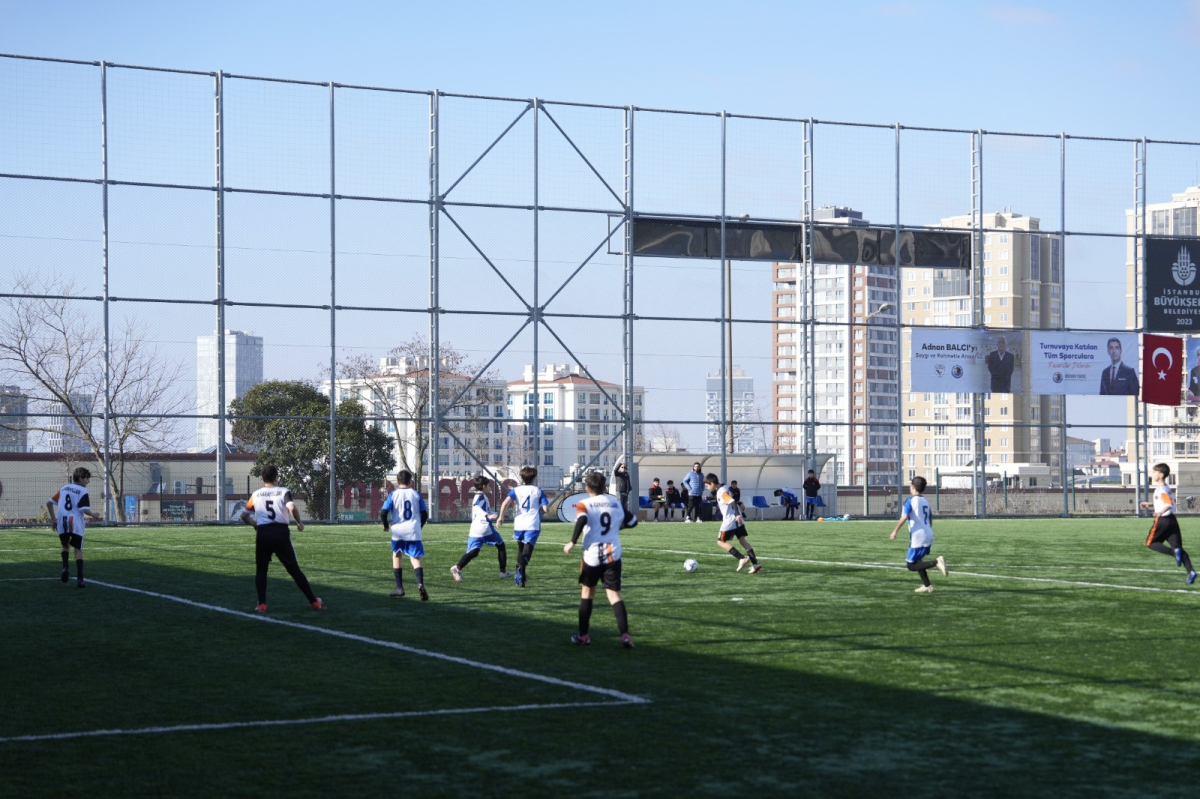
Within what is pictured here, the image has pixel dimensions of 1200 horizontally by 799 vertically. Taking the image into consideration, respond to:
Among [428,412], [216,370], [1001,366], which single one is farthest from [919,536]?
[428,412]

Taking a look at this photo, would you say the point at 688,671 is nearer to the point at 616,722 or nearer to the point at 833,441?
the point at 616,722

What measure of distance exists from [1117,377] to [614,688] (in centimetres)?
3872

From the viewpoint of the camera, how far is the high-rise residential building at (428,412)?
4041cm

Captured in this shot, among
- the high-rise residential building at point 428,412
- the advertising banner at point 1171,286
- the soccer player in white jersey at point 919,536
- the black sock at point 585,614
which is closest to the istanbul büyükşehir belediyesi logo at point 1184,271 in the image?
the advertising banner at point 1171,286

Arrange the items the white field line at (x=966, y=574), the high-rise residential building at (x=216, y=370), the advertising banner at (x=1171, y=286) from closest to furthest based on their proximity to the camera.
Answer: the white field line at (x=966, y=574), the high-rise residential building at (x=216, y=370), the advertising banner at (x=1171, y=286)

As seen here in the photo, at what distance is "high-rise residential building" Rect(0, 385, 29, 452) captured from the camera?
37.8 meters

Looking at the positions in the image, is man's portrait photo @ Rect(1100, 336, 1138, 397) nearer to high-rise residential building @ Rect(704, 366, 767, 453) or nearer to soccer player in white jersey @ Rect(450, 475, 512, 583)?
high-rise residential building @ Rect(704, 366, 767, 453)

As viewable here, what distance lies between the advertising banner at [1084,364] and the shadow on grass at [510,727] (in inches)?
1330

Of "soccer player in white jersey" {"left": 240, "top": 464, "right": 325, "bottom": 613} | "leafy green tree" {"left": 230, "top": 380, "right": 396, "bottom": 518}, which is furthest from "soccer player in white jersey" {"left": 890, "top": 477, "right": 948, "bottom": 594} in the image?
"leafy green tree" {"left": 230, "top": 380, "right": 396, "bottom": 518}

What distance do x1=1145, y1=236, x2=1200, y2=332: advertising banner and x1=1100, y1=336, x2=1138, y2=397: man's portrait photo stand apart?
5.20 feet

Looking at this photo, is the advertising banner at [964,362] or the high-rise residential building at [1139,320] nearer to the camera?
the advertising banner at [964,362]

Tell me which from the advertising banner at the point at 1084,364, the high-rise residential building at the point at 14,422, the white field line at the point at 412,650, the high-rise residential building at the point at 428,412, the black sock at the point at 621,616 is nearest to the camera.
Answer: the white field line at the point at 412,650

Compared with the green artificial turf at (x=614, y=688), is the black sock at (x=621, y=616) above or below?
above

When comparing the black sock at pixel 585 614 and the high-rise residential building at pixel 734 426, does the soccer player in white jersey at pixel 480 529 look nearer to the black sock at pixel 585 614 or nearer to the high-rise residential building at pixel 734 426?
the black sock at pixel 585 614
